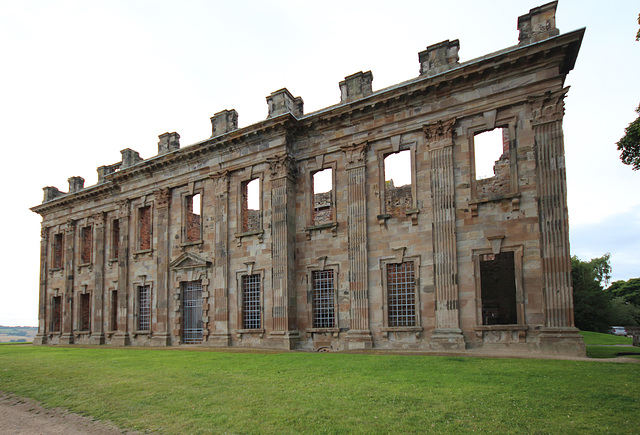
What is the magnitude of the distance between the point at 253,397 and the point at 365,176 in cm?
1258

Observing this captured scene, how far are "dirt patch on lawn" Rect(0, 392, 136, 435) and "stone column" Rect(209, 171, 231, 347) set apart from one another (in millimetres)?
12014

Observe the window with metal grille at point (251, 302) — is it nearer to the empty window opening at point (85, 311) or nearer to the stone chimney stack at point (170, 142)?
the stone chimney stack at point (170, 142)

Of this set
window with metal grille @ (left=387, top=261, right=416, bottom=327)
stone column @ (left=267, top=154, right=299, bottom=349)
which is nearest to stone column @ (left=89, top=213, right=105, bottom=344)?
stone column @ (left=267, top=154, right=299, bottom=349)

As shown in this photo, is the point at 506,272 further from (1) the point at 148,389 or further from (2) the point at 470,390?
(1) the point at 148,389

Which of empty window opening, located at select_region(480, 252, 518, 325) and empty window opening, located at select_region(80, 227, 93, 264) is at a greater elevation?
empty window opening, located at select_region(80, 227, 93, 264)

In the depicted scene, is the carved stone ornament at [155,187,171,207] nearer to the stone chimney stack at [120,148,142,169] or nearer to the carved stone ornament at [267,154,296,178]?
the stone chimney stack at [120,148,142,169]

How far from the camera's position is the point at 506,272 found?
2041 centimetres

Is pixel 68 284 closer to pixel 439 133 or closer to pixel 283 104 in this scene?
pixel 283 104

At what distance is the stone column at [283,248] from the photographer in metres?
20.7

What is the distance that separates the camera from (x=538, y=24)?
16.7 meters

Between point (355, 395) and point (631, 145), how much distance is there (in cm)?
1257

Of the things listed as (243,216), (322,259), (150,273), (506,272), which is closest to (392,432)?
(322,259)

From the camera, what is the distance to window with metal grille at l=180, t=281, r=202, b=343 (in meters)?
24.5

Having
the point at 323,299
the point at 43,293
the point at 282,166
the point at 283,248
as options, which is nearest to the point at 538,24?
the point at 282,166
